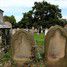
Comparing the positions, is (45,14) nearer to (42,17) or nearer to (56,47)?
(42,17)

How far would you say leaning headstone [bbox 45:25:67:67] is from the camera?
8.90m

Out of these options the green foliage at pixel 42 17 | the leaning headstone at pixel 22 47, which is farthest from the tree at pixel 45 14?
Result: the leaning headstone at pixel 22 47

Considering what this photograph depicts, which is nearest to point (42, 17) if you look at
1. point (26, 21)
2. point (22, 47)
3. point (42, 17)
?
point (42, 17)

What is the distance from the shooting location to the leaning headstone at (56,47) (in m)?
8.90

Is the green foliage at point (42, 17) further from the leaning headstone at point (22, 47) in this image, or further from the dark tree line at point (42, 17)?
the leaning headstone at point (22, 47)

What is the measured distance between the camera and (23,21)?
6600 centimetres

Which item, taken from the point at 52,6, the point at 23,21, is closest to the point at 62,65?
the point at 23,21

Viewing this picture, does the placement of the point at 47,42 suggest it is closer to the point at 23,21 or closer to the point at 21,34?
the point at 21,34

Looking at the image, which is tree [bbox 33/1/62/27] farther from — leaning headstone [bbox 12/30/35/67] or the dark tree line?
leaning headstone [bbox 12/30/35/67]

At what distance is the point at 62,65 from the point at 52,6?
6214 cm

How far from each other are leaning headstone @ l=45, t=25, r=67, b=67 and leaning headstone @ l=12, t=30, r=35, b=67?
552 mm

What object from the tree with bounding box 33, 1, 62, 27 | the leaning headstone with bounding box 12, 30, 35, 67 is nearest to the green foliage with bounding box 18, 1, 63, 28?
the tree with bounding box 33, 1, 62, 27

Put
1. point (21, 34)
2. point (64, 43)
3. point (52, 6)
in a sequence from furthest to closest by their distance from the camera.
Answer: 1. point (52, 6)
2. point (21, 34)
3. point (64, 43)

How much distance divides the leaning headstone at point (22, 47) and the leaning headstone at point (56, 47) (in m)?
0.55
